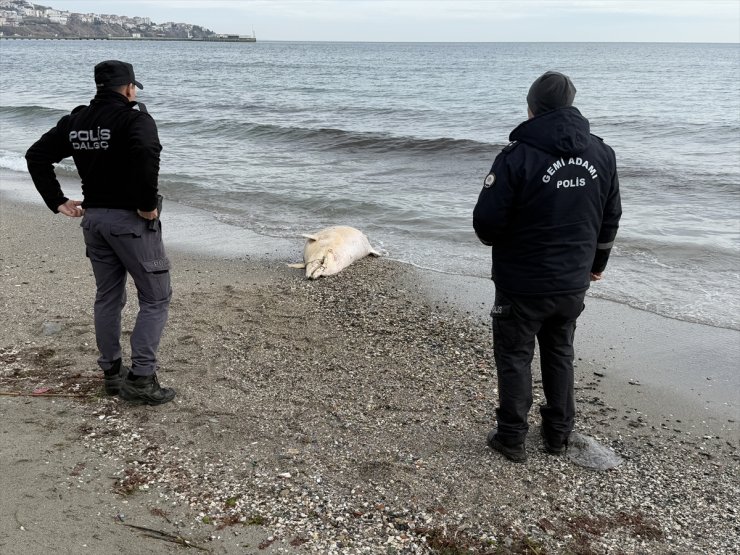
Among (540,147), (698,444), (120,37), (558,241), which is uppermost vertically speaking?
(120,37)

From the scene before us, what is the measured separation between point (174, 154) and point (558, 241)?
14.3 meters

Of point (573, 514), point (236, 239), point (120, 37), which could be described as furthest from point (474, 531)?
point (120, 37)

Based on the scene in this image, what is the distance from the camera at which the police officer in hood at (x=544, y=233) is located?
3518 millimetres

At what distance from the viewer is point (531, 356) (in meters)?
3.90

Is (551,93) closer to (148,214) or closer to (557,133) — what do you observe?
(557,133)

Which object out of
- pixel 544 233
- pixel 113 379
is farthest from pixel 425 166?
pixel 544 233

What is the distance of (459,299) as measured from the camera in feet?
23.0

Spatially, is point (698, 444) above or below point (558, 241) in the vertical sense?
below

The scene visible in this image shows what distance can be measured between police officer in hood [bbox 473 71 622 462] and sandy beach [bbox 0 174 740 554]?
48cm

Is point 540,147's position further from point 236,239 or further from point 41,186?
point 236,239

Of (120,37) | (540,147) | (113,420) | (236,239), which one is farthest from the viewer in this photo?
(120,37)

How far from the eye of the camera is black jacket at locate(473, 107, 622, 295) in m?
3.51

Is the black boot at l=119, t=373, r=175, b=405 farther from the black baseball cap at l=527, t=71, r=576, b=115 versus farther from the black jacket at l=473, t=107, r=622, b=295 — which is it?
the black baseball cap at l=527, t=71, r=576, b=115

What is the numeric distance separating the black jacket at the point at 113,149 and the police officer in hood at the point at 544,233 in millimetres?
1796
